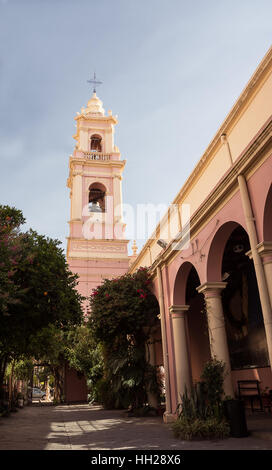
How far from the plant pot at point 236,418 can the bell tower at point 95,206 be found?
16502mm

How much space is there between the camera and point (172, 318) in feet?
38.2

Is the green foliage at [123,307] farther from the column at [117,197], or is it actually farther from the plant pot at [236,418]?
the column at [117,197]

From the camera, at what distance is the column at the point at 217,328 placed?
8491 millimetres

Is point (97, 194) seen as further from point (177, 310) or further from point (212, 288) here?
point (212, 288)

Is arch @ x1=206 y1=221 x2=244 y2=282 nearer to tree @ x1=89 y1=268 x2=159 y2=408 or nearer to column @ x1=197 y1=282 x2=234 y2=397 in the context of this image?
column @ x1=197 y1=282 x2=234 y2=397

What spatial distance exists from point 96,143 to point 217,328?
24452mm

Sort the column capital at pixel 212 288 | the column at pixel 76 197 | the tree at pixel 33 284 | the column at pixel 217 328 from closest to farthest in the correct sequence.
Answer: the column at pixel 217 328 → the column capital at pixel 212 288 → the tree at pixel 33 284 → the column at pixel 76 197

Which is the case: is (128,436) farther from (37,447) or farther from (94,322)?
(94,322)

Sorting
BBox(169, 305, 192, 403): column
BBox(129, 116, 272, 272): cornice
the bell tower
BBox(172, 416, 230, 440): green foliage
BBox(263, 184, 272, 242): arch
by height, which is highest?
the bell tower

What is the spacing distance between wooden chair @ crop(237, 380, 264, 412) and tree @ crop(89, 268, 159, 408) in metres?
A: 2.90

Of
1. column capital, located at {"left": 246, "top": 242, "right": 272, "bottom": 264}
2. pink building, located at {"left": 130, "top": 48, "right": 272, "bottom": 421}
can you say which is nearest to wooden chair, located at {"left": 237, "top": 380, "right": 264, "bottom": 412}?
pink building, located at {"left": 130, "top": 48, "right": 272, "bottom": 421}

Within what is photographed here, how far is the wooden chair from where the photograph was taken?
1190cm

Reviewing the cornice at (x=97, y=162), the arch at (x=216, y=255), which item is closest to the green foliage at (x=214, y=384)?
the arch at (x=216, y=255)

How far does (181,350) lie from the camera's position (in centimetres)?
1117
